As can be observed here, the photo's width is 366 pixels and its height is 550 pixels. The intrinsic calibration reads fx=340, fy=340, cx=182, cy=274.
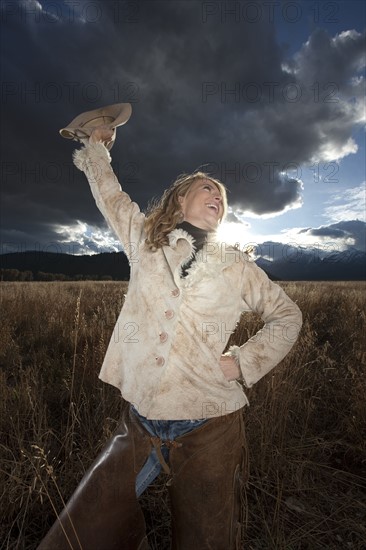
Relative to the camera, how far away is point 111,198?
5.57ft

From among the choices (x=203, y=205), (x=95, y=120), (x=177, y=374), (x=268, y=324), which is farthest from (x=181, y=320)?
(x=95, y=120)

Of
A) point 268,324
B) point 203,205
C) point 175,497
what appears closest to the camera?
point 175,497

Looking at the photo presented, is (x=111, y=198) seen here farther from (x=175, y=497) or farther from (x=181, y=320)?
(x=175, y=497)

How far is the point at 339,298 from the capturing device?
9328mm

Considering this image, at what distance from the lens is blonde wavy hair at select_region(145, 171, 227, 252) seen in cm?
162

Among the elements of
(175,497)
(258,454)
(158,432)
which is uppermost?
(158,432)

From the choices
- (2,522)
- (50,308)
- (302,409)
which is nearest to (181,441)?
(2,522)

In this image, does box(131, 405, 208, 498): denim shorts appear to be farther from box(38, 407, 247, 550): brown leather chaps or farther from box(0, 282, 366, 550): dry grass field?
box(0, 282, 366, 550): dry grass field

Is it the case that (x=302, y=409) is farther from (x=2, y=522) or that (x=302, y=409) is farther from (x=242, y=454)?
(x=2, y=522)

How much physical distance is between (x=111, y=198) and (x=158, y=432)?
1.11 metres

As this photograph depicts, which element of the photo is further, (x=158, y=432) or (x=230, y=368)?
(x=230, y=368)

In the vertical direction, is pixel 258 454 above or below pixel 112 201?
below

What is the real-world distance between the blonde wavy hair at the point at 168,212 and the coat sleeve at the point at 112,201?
0.07m

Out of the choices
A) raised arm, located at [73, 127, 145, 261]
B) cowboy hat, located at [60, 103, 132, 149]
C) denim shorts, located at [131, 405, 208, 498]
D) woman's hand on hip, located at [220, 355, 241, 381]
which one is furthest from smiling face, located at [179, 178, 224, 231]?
denim shorts, located at [131, 405, 208, 498]
